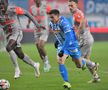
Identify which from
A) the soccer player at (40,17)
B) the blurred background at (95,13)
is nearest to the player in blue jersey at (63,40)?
the soccer player at (40,17)

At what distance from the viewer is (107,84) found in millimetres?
14984

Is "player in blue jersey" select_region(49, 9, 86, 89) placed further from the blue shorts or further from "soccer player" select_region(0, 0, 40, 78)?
"soccer player" select_region(0, 0, 40, 78)

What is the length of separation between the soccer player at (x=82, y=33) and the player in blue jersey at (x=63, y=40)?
521mm

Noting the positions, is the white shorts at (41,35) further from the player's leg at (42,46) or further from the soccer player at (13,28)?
the soccer player at (13,28)

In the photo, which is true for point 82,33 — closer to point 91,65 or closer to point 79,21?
point 79,21

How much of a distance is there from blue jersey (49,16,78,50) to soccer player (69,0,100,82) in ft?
1.63

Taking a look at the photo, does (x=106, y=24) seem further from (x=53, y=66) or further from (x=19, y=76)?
(x=19, y=76)

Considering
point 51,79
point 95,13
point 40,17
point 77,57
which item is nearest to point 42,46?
point 40,17

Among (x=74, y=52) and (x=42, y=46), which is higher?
(x=74, y=52)

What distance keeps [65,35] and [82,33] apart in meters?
1.51

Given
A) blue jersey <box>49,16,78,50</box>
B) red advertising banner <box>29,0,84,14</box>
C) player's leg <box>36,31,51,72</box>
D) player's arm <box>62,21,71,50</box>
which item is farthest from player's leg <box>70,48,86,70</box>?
red advertising banner <box>29,0,84,14</box>

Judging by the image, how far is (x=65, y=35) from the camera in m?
14.2

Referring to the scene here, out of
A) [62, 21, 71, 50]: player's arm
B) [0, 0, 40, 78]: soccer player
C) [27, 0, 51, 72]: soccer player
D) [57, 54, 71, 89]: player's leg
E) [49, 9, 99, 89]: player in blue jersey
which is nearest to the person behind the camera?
[57, 54, 71, 89]: player's leg

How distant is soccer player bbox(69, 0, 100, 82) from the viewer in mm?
15086
